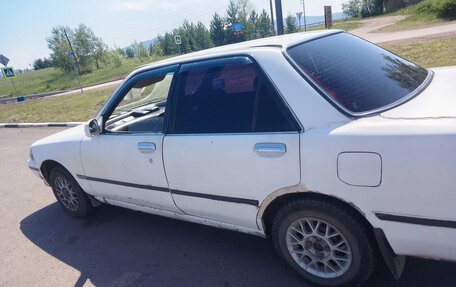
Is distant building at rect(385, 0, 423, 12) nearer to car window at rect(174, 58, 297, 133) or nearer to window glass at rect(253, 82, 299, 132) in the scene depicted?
car window at rect(174, 58, 297, 133)

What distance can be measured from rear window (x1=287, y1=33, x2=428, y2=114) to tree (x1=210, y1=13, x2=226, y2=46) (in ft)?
228

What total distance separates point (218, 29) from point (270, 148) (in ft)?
238

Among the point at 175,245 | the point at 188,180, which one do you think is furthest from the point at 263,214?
the point at 175,245

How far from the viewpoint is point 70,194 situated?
4.23 m

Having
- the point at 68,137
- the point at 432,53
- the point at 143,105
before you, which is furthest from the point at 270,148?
the point at 432,53

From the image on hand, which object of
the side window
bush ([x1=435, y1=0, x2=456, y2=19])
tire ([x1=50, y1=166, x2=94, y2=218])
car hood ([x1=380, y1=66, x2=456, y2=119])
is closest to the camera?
car hood ([x1=380, y1=66, x2=456, y2=119])

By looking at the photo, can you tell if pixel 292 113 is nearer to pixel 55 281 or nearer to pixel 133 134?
pixel 133 134

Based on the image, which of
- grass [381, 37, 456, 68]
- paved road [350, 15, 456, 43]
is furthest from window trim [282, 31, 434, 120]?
paved road [350, 15, 456, 43]

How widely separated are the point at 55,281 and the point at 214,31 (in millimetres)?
72856

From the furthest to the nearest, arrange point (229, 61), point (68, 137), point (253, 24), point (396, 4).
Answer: point (253, 24) < point (396, 4) < point (68, 137) < point (229, 61)

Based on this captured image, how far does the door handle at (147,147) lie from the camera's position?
3.03 meters

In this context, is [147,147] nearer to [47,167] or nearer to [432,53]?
[47,167]

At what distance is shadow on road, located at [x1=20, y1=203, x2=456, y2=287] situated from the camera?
2723mm

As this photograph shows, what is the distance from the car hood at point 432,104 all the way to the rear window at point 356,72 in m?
0.09
